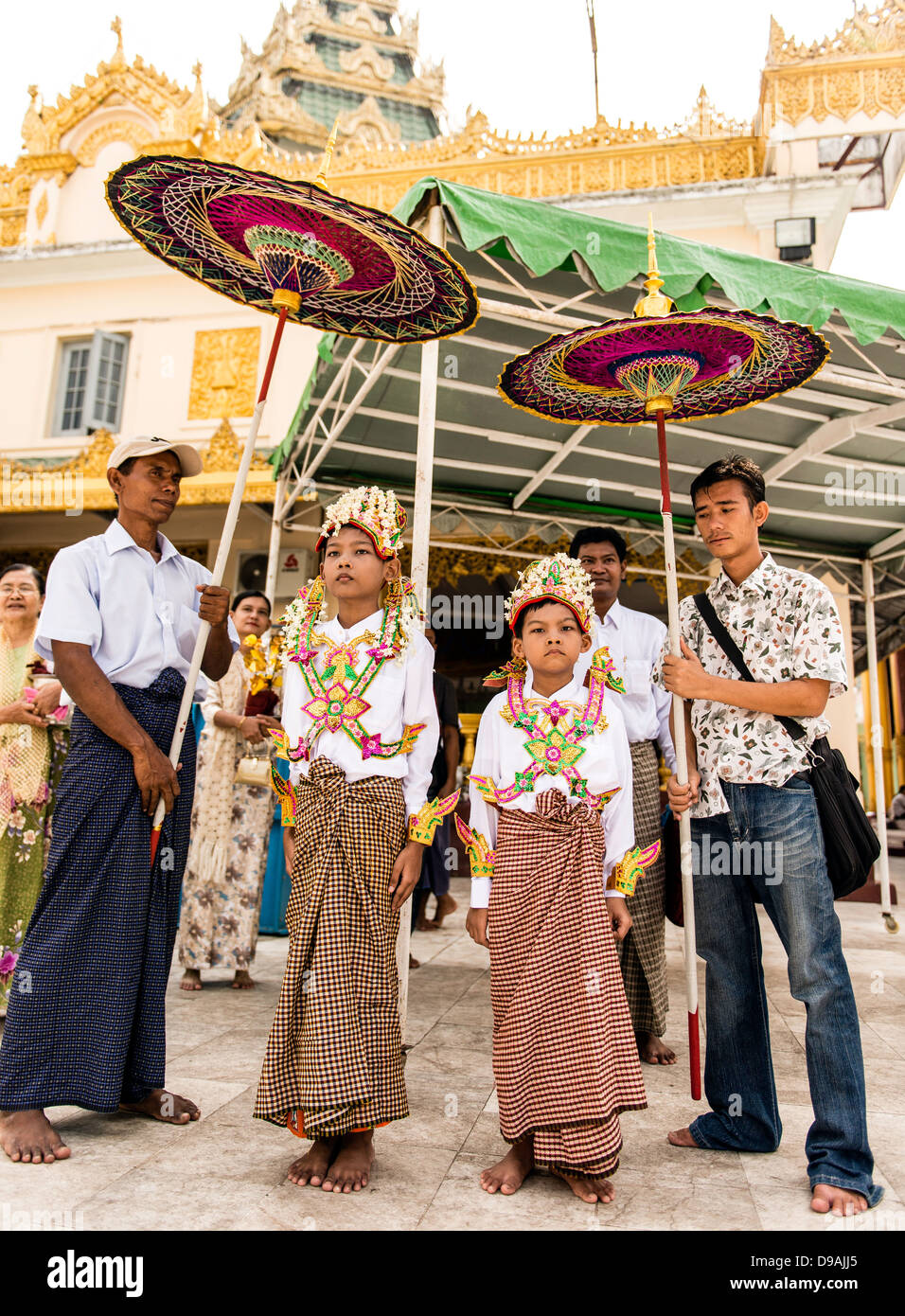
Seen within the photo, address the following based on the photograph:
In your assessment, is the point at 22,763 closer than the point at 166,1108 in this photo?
No

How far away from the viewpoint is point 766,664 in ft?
8.66

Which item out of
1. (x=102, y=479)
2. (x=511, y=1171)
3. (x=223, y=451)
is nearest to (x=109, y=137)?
(x=102, y=479)

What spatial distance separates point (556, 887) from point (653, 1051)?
1528mm

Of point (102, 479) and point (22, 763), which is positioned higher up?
point (102, 479)

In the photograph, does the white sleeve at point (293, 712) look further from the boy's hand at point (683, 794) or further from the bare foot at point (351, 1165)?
the boy's hand at point (683, 794)

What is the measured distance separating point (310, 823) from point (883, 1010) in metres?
3.42

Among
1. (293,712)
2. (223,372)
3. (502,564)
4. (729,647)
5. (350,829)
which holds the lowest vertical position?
(350,829)

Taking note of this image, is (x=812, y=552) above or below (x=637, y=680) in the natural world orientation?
above

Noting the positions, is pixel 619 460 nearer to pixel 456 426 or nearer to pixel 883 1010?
pixel 456 426

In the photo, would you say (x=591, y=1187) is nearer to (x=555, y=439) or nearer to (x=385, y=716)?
(x=385, y=716)

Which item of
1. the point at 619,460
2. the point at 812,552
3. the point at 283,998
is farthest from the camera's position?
the point at 812,552

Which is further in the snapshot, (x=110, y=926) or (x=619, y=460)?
(x=619, y=460)
